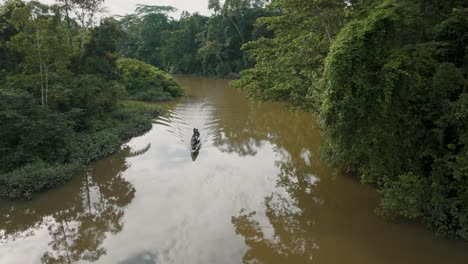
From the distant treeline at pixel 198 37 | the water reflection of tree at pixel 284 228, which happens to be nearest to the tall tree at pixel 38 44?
the water reflection of tree at pixel 284 228

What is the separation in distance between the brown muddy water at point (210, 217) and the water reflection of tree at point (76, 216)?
0.09ft

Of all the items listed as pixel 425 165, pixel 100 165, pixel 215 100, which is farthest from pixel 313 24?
pixel 215 100

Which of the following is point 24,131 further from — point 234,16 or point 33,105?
point 234,16

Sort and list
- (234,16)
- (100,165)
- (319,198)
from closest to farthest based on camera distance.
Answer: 1. (319,198)
2. (100,165)
3. (234,16)

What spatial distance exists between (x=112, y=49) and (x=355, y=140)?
15901 mm

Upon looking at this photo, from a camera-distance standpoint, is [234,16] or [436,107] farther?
[234,16]

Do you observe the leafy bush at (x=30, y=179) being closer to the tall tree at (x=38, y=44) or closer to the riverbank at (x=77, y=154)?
the riverbank at (x=77, y=154)

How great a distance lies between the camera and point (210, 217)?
357 inches

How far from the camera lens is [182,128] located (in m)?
18.5

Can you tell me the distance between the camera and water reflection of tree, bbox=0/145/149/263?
25.7 ft

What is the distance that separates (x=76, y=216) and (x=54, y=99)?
20.7ft

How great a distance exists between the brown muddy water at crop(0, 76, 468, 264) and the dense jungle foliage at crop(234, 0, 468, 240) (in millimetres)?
1153

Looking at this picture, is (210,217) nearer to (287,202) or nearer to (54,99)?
(287,202)

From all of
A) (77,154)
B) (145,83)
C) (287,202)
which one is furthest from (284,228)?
(145,83)
